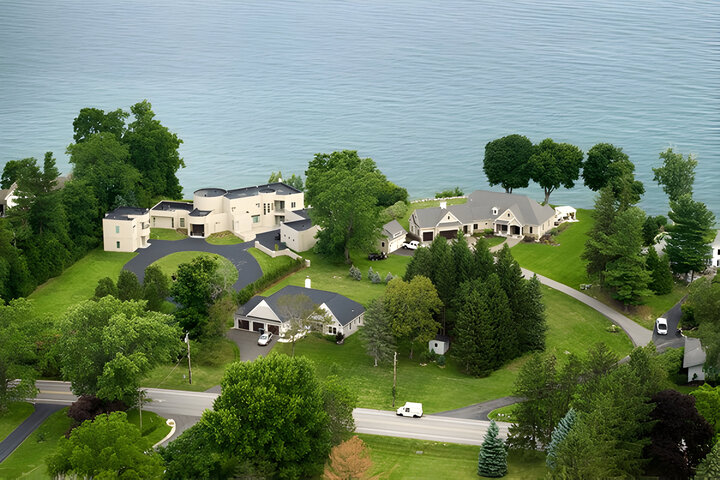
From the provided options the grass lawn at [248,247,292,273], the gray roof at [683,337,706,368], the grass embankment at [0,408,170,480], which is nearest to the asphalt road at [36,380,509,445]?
the grass embankment at [0,408,170,480]

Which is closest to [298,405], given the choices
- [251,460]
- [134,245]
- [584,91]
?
[251,460]

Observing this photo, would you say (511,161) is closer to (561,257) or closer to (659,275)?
(561,257)

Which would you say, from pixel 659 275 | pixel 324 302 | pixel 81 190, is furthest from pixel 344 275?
pixel 659 275

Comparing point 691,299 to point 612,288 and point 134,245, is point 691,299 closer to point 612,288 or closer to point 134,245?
point 612,288

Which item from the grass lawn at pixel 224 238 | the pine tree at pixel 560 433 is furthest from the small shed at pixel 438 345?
the grass lawn at pixel 224 238

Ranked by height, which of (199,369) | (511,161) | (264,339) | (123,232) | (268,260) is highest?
(511,161)

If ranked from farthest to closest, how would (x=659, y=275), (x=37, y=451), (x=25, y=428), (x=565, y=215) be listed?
1. (x=565, y=215)
2. (x=659, y=275)
3. (x=25, y=428)
4. (x=37, y=451)

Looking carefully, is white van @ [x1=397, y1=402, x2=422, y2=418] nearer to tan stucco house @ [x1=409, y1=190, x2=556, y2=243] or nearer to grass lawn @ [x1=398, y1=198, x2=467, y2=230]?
tan stucco house @ [x1=409, y1=190, x2=556, y2=243]

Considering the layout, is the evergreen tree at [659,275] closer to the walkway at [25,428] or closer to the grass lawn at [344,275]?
the grass lawn at [344,275]
